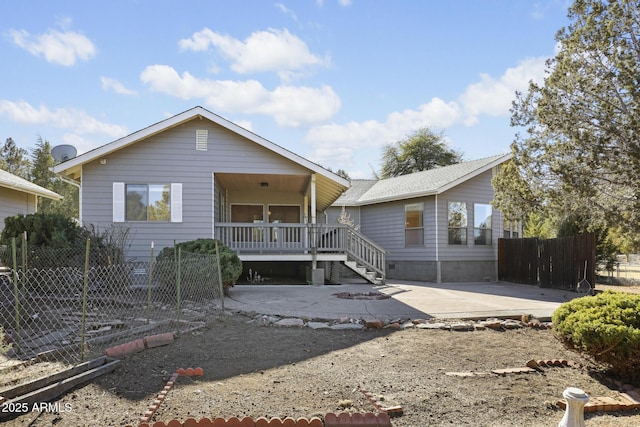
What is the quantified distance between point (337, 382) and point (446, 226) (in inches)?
487

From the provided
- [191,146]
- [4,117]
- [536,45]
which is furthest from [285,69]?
[4,117]

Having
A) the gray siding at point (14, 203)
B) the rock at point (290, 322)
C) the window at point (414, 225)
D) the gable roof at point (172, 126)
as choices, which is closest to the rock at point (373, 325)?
the rock at point (290, 322)

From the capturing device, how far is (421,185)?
17.0m

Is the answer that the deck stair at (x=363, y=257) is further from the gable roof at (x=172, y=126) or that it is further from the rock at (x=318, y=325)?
the rock at (x=318, y=325)

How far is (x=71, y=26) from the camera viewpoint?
10.5 metres

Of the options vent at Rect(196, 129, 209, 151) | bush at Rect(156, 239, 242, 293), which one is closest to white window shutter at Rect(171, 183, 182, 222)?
vent at Rect(196, 129, 209, 151)

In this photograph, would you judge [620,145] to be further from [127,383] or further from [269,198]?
[269,198]

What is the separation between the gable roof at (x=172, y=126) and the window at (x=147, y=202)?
1206 mm

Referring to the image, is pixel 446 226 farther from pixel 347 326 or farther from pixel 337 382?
pixel 337 382

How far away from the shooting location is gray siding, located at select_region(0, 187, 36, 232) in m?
15.4

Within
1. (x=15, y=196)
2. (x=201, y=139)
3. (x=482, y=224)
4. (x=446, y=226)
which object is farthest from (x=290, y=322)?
(x=15, y=196)

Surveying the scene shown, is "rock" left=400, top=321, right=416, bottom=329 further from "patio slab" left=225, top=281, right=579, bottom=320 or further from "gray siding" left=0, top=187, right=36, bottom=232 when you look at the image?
"gray siding" left=0, top=187, right=36, bottom=232

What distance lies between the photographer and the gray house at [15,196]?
1490 centimetres

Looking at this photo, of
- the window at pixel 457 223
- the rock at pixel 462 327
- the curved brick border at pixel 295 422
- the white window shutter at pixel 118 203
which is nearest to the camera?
the curved brick border at pixel 295 422
